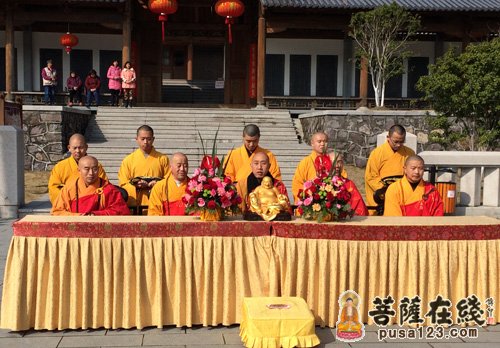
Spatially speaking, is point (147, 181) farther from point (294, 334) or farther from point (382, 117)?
point (382, 117)

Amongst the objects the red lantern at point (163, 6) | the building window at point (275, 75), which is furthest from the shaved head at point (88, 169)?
the building window at point (275, 75)

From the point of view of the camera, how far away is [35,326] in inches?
163

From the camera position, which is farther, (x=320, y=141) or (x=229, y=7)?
(x=229, y=7)

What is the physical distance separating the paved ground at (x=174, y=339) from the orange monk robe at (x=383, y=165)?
8.44 ft

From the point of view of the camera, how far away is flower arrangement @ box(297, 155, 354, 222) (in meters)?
4.24

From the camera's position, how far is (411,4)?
16.8m

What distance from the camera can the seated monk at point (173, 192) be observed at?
5086 millimetres

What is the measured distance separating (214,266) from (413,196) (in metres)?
1.94

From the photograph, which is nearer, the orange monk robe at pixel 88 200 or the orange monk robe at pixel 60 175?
the orange monk robe at pixel 88 200

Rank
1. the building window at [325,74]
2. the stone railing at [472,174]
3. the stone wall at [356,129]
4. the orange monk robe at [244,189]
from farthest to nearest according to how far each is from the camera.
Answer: the building window at [325,74] → the stone wall at [356,129] → the stone railing at [472,174] → the orange monk robe at [244,189]

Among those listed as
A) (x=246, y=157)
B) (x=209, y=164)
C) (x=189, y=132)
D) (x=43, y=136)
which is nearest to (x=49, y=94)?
(x=43, y=136)

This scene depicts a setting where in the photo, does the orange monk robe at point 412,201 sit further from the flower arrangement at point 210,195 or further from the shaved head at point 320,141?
the flower arrangement at point 210,195

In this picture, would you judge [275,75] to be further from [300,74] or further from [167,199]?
[167,199]

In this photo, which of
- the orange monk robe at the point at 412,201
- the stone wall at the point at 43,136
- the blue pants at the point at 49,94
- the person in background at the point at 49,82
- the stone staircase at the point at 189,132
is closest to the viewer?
the orange monk robe at the point at 412,201
